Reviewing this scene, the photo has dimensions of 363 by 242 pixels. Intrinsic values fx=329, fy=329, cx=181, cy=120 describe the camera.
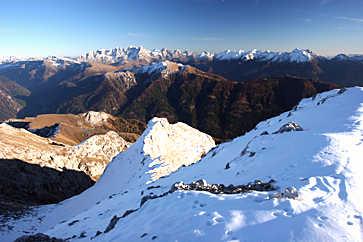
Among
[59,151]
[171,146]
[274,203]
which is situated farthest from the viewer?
[59,151]

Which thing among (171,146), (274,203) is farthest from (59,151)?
(274,203)

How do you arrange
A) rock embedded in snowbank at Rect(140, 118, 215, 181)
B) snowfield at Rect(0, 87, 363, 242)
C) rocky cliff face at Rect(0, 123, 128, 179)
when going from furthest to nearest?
rocky cliff face at Rect(0, 123, 128, 179), rock embedded in snowbank at Rect(140, 118, 215, 181), snowfield at Rect(0, 87, 363, 242)

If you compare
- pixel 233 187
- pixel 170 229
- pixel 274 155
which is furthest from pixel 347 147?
pixel 170 229

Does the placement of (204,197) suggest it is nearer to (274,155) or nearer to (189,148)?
(274,155)

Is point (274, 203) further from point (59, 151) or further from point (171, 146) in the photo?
A: point (59, 151)

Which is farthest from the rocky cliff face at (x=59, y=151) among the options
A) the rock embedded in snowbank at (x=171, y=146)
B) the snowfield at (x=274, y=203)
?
the snowfield at (x=274, y=203)

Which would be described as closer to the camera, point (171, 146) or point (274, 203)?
point (274, 203)

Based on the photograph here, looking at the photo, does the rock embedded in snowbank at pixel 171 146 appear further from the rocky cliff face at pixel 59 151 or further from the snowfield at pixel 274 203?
the snowfield at pixel 274 203

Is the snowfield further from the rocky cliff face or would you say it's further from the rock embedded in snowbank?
the rocky cliff face

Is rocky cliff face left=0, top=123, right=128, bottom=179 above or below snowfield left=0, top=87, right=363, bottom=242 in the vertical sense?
below

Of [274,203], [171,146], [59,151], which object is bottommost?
[59,151]

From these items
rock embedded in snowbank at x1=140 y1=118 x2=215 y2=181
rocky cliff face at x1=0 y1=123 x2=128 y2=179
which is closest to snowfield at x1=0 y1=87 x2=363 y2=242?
rock embedded in snowbank at x1=140 y1=118 x2=215 y2=181
